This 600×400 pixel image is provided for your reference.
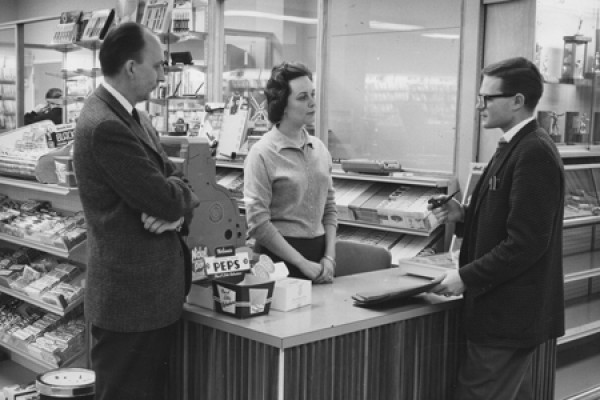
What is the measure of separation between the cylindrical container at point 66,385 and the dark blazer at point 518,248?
5.69 ft

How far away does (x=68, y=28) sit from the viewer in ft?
29.0

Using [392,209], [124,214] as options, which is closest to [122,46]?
[124,214]

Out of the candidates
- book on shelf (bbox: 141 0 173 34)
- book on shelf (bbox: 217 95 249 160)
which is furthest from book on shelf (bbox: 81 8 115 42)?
book on shelf (bbox: 217 95 249 160)

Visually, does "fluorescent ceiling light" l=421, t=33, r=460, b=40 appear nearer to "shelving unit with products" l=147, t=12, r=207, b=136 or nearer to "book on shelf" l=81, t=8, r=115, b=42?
"shelving unit with products" l=147, t=12, r=207, b=136

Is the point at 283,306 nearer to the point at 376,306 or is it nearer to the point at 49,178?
the point at 376,306

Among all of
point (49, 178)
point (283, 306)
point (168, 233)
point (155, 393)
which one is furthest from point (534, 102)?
point (49, 178)

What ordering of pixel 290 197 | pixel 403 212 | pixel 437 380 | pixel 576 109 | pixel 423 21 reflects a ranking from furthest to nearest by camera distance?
pixel 423 21
pixel 576 109
pixel 403 212
pixel 290 197
pixel 437 380

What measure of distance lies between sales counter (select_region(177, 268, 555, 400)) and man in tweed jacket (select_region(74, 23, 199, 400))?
0.63 feet

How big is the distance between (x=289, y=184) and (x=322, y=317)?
87 centimetres

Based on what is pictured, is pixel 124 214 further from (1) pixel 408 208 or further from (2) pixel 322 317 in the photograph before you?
(1) pixel 408 208

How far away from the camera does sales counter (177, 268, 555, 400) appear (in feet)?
8.39

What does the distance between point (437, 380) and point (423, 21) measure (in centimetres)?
428

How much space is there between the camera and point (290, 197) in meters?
3.49

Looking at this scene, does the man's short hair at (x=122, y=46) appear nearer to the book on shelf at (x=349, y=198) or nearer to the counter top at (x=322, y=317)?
the counter top at (x=322, y=317)
